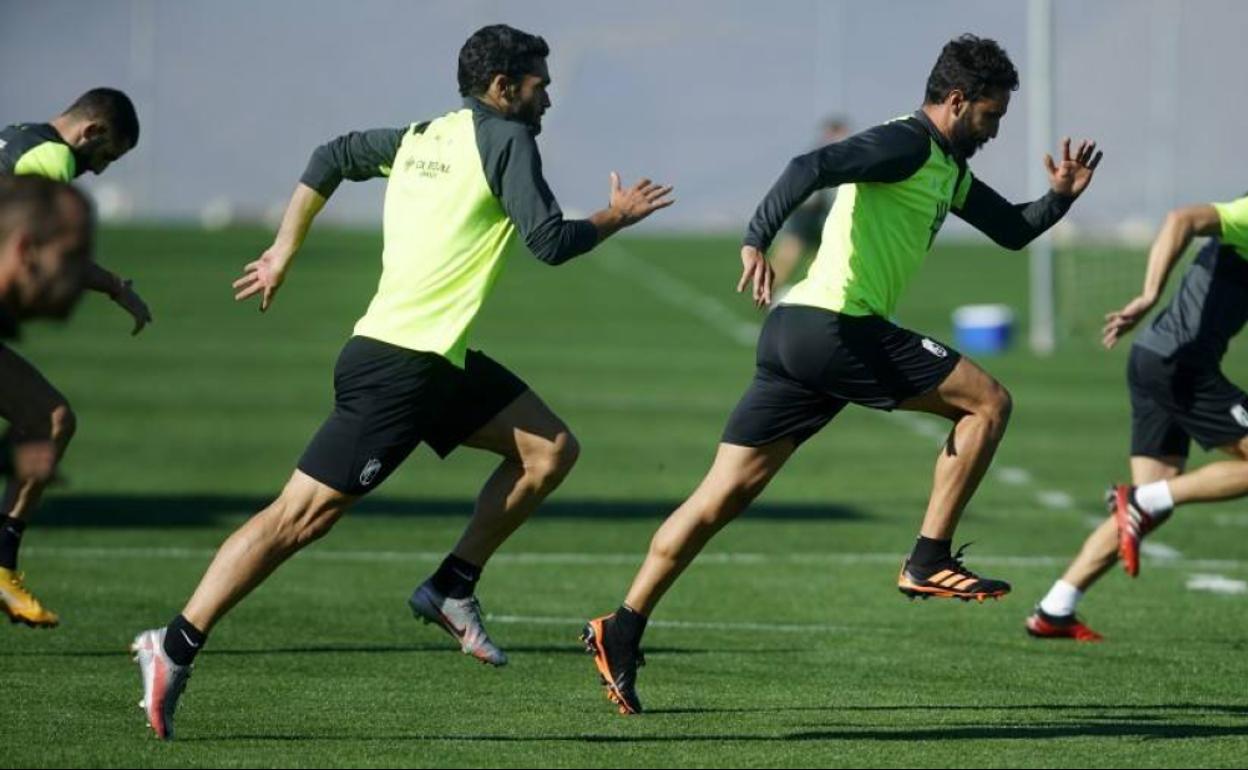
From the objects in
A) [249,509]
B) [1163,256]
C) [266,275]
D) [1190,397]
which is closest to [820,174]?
[266,275]

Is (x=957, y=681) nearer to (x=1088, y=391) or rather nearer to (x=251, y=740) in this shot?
(x=251, y=740)

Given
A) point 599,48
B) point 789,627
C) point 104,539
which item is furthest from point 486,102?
point 599,48

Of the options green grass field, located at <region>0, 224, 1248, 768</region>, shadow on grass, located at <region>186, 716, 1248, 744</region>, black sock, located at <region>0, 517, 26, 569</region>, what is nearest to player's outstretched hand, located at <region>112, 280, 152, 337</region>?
black sock, located at <region>0, 517, 26, 569</region>

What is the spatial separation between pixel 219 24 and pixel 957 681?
5242cm

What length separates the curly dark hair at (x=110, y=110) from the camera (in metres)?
10.7

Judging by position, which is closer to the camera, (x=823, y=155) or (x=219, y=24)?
(x=823, y=155)

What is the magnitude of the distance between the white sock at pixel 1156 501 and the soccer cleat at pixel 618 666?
369 centimetres

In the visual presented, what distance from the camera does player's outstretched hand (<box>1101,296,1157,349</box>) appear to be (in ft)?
36.6

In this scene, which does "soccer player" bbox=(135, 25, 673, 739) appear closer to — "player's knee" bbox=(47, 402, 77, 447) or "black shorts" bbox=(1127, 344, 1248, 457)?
"player's knee" bbox=(47, 402, 77, 447)

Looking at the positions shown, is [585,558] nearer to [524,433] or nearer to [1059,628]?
[1059,628]

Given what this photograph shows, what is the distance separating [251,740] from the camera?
29.0 feet

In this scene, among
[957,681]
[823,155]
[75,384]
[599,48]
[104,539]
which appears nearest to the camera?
[823,155]

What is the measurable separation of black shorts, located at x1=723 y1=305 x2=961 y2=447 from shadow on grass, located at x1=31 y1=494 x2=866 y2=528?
302 inches

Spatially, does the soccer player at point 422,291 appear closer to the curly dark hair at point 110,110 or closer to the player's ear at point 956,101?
the player's ear at point 956,101
